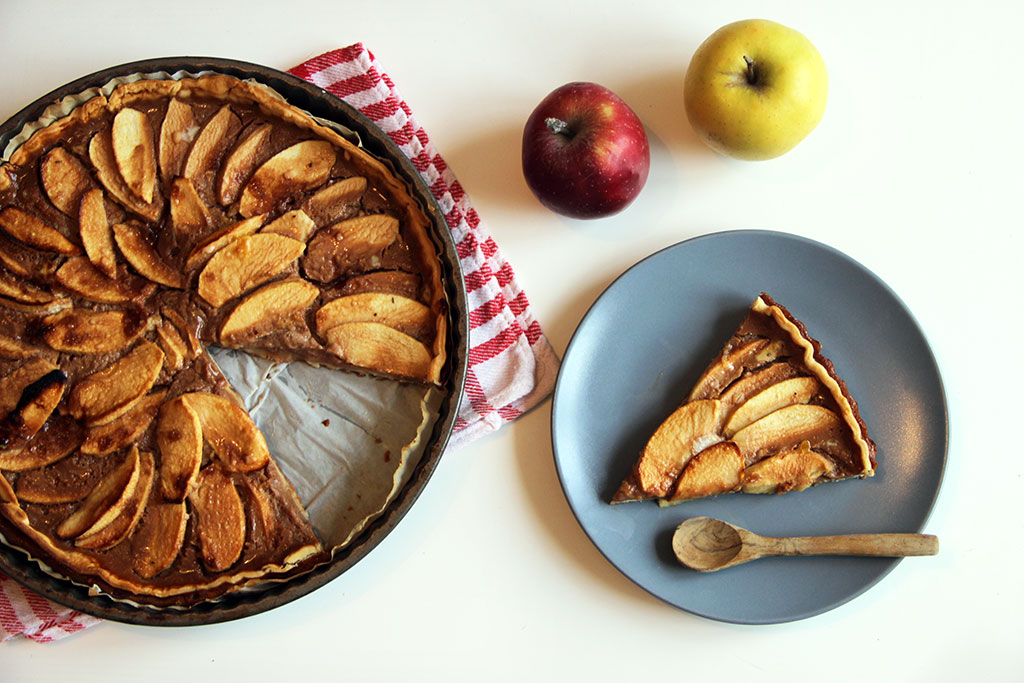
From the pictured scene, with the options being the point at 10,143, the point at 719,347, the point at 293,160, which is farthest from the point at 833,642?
the point at 10,143

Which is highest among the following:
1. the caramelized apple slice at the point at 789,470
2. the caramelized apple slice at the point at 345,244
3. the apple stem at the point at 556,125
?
the apple stem at the point at 556,125

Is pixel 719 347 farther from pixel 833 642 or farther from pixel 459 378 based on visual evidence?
pixel 833 642

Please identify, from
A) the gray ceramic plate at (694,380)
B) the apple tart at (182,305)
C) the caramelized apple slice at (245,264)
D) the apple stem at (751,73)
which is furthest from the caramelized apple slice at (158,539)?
the apple stem at (751,73)

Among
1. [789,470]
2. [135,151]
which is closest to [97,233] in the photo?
[135,151]

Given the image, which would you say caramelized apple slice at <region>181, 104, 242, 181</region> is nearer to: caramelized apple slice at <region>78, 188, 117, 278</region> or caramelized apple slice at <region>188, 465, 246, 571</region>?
caramelized apple slice at <region>78, 188, 117, 278</region>

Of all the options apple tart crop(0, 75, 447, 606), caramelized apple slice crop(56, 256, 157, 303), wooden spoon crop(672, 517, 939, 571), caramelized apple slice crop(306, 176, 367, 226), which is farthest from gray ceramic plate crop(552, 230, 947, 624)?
caramelized apple slice crop(56, 256, 157, 303)

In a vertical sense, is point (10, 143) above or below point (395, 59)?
below

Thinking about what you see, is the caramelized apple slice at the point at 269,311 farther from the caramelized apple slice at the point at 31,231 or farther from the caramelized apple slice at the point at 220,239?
the caramelized apple slice at the point at 31,231
